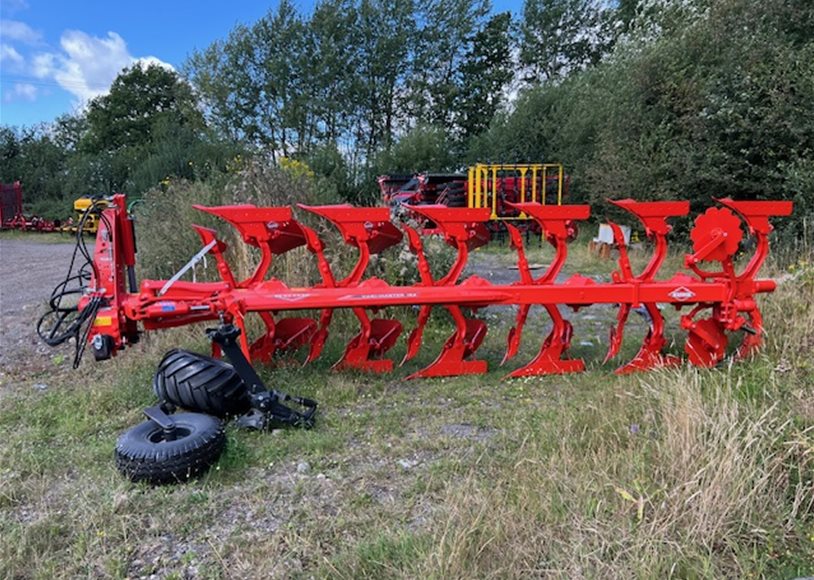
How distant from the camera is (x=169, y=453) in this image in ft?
9.03

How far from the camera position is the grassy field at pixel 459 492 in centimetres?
203

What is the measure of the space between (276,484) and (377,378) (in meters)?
1.64

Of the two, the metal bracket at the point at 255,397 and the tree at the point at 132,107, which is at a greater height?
the tree at the point at 132,107

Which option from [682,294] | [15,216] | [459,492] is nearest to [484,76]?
[15,216]

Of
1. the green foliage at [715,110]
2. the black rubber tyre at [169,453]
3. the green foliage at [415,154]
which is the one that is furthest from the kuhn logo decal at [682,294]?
the green foliage at [415,154]

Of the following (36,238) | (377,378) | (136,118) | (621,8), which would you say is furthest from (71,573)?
(136,118)

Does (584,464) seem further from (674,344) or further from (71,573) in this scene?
(674,344)

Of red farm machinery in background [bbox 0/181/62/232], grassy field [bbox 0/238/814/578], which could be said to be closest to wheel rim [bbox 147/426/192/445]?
grassy field [bbox 0/238/814/578]

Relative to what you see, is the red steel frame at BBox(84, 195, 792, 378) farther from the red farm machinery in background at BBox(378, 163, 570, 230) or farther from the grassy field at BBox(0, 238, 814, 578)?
the red farm machinery in background at BBox(378, 163, 570, 230)

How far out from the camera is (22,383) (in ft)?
14.7

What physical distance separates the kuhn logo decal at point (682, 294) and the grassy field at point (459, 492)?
63 cm

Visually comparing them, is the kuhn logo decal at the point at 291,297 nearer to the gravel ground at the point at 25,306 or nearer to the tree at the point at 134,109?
the gravel ground at the point at 25,306

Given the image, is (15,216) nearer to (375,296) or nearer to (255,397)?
(375,296)

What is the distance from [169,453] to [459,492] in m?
1.40
